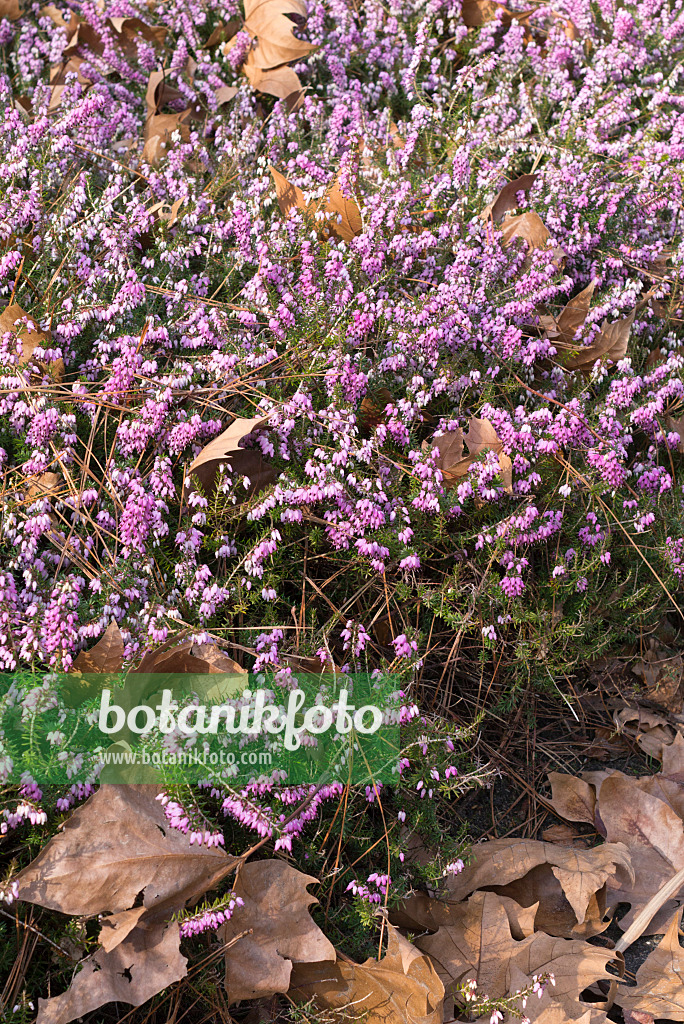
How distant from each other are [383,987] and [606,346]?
2.65 meters

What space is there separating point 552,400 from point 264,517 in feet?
3.98

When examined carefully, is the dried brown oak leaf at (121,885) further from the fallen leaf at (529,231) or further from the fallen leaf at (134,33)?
the fallen leaf at (134,33)

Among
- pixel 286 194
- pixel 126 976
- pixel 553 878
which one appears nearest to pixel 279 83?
pixel 286 194

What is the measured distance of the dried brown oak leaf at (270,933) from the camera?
234 cm

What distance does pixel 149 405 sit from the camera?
115 inches

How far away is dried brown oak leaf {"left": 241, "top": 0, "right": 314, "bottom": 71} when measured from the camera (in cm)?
441

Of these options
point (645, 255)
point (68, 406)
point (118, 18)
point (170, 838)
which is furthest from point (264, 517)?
point (118, 18)

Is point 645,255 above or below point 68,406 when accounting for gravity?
above

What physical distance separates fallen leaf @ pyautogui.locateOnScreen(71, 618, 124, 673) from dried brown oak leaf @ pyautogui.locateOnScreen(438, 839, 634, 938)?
1.30 meters

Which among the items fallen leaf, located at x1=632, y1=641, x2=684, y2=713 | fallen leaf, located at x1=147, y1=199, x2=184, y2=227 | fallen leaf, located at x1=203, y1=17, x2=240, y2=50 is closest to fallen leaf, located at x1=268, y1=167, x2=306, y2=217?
fallen leaf, located at x1=147, y1=199, x2=184, y2=227

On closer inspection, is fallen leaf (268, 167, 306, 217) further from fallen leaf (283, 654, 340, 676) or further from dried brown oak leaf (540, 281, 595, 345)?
fallen leaf (283, 654, 340, 676)

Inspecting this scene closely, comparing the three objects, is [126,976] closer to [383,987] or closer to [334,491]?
[383,987]

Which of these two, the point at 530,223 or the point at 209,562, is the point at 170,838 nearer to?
the point at 209,562

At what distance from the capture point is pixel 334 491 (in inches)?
111
